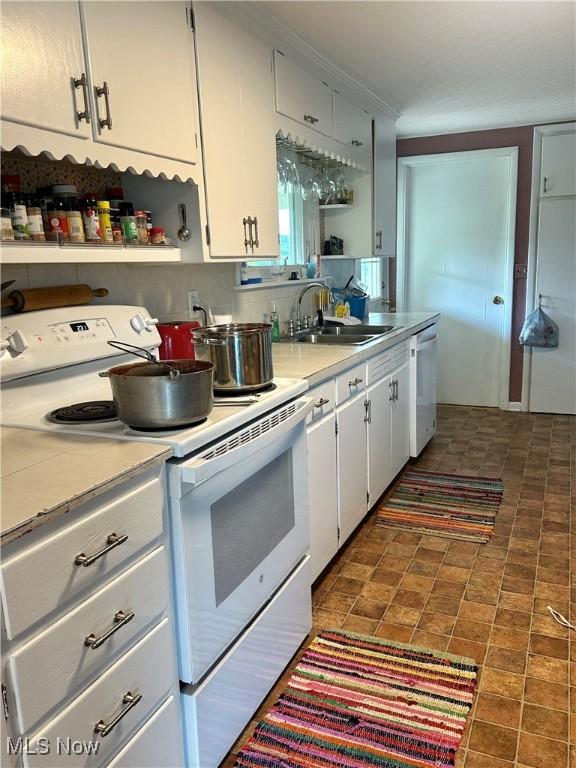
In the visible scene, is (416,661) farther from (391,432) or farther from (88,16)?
(88,16)

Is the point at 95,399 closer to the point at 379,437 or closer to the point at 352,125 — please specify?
the point at 379,437

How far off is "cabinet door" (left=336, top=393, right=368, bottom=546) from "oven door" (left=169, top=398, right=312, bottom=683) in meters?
0.56

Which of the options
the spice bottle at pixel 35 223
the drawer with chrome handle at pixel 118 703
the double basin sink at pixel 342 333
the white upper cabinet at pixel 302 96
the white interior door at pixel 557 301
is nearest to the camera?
the drawer with chrome handle at pixel 118 703

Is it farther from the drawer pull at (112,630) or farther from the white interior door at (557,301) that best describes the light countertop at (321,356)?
the white interior door at (557,301)

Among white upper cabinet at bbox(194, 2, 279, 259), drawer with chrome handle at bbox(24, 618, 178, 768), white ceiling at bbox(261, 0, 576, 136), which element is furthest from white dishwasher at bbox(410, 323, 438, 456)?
drawer with chrome handle at bbox(24, 618, 178, 768)

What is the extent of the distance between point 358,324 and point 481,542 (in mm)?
1472

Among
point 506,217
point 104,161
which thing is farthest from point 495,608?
point 506,217

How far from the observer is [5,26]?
1296 millimetres

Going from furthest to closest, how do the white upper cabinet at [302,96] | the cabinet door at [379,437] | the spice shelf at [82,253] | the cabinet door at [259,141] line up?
the cabinet door at [379,437] < the white upper cabinet at [302,96] < the cabinet door at [259,141] < the spice shelf at [82,253]

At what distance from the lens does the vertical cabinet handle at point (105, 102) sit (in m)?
1.55

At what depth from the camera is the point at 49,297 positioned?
1.70 meters

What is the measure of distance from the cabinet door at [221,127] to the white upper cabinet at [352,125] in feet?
3.45

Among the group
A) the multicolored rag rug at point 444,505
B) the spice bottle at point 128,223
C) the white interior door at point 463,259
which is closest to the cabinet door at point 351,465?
the multicolored rag rug at point 444,505

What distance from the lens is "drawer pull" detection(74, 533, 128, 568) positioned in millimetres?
1033
